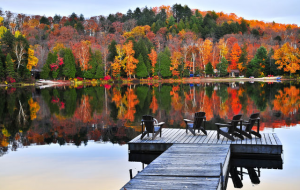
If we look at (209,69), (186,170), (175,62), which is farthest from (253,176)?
(209,69)

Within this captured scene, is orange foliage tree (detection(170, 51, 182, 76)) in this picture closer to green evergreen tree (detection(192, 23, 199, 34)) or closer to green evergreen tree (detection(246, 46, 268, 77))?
green evergreen tree (detection(246, 46, 268, 77))

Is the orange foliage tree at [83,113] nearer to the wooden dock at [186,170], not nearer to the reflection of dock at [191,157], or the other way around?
the reflection of dock at [191,157]

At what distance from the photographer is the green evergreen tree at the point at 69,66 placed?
67.4 meters

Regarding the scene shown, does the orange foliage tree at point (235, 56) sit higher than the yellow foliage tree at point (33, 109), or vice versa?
the orange foliage tree at point (235, 56)

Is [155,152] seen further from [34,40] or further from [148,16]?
[148,16]

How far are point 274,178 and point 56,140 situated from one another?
870cm

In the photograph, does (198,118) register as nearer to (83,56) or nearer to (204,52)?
(83,56)

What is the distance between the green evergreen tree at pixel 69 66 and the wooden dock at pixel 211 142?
191 feet

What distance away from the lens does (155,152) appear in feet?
36.3

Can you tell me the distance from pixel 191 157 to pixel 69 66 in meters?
61.7

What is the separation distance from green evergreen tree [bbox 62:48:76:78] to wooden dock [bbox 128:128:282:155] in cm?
5828

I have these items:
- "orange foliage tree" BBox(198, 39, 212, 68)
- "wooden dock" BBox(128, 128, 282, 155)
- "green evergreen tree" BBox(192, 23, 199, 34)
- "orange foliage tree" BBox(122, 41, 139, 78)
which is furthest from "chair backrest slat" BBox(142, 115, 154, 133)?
"green evergreen tree" BBox(192, 23, 199, 34)

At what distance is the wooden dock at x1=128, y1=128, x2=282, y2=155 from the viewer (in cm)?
1028

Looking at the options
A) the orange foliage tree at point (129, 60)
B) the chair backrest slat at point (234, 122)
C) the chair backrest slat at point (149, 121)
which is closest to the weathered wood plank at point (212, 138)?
the chair backrest slat at point (234, 122)
